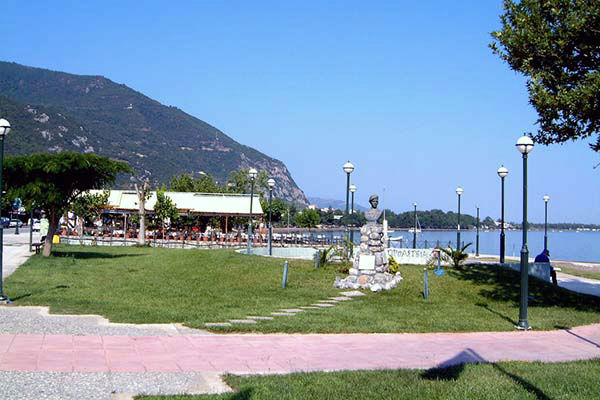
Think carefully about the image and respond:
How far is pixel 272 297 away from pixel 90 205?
36.9 metres

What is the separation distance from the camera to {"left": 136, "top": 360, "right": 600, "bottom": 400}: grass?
7004 millimetres

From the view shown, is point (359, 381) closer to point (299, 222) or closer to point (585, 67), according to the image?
point (585, 67)

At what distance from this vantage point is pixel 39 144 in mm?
140750

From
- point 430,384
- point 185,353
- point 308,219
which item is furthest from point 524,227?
point 308,219

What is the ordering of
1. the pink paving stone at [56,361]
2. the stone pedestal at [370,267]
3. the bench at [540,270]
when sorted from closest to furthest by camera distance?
the pink paving stone at [56,361] → the stone pedestal at [370,267] → the bench at [540,270]

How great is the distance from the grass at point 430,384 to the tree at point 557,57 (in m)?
7.96

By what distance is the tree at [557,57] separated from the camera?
48.6ft

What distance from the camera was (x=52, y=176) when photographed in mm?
27375

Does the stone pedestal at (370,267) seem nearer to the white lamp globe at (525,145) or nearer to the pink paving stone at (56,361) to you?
the white lamp globe at (525,145)

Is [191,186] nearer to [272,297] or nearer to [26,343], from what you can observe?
[272,297]

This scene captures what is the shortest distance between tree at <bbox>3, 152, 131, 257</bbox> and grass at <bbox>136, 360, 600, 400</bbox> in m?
21.3

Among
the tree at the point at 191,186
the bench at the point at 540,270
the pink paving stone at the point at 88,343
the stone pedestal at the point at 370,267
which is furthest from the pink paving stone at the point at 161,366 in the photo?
the tree at the point at 191,186

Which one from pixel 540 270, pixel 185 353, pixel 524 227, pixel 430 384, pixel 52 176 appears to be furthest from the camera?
pixel 52 176

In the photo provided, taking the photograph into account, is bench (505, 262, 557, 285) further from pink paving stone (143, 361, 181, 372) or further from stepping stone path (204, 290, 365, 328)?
pink paving stone (143, 361, 181, 372)
